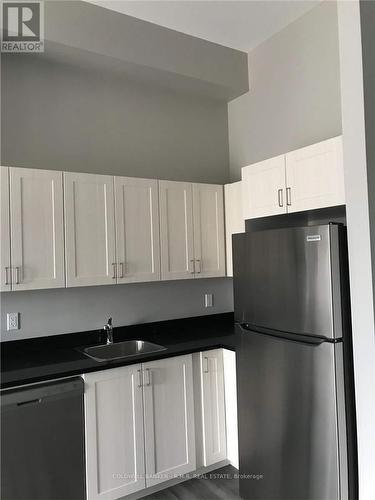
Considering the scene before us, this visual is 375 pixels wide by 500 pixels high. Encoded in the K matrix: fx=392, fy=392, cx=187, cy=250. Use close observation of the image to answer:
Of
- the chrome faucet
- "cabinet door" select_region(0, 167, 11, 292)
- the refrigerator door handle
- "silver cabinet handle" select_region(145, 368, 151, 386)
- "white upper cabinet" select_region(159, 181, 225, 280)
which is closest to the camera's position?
the refrigerator door handle

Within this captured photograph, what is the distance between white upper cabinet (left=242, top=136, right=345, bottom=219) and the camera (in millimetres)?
2183

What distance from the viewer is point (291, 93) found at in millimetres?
2957

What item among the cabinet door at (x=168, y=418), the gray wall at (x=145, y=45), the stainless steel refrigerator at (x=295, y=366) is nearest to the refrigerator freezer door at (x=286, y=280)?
the stainless steel refrigerator at (x=295, y=366)

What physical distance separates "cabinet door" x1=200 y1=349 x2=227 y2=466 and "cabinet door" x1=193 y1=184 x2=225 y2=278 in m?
0.69

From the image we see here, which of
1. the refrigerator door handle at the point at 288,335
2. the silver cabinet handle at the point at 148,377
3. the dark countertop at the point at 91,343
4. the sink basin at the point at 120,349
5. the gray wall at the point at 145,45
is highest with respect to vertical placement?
the gray wall at the point at 145,45

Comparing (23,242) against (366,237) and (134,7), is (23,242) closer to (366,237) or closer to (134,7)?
(134,7)

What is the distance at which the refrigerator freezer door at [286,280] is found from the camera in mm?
1890

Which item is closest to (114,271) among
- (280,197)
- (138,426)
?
(138,426)

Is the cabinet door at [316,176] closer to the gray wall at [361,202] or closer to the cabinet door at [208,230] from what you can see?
the gray wall at [361,202]

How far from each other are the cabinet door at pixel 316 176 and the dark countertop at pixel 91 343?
0.93 meters

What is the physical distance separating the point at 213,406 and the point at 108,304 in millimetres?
1045

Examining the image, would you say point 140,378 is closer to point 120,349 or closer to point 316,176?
point 120,349

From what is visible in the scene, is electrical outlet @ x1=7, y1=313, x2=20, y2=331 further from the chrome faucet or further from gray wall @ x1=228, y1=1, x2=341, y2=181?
gray wall @ x1=228, y1=1, x2=341, y2=181

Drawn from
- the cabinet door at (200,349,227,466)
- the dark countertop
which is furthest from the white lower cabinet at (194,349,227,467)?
the dark countertop
